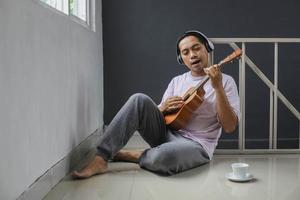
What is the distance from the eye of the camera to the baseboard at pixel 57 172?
5.06 ft

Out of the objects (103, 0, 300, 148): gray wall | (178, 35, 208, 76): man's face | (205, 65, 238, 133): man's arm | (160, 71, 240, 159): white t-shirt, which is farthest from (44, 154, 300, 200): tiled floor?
(103, 0, 300, 148): gray wall

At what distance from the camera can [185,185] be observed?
185 cm

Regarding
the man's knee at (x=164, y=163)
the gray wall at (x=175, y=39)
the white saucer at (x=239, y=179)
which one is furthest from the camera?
the gray wall at (x=175, y=39)

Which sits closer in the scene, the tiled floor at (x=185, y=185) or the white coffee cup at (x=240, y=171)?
the tiled floor at (x=185, y=185)

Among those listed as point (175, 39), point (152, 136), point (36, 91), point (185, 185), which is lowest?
point (185, 185)

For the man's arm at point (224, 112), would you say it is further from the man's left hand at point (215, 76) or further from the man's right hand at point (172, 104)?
the man's right hand at point (172, 104)

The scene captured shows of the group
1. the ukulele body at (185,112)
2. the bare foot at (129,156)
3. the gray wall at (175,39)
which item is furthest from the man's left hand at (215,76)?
the gray wall at (175,39)

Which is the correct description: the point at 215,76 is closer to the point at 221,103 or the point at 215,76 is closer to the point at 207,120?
the point at 221,103

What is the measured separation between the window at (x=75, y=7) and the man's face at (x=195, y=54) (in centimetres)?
69

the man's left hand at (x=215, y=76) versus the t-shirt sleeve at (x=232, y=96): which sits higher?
the man's left hand at (x=215, y=76)

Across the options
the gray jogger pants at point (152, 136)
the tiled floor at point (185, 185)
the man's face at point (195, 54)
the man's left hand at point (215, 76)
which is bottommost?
the tiled floor at point (185, 185)

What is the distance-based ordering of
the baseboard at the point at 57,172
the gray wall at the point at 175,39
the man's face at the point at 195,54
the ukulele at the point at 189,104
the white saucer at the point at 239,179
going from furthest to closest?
the gray wall at the point at 175,39 → the man's face at the point at 195,54 → the ukulele at the point at 189,104 → the white saucer at the point at 239,179 → the baseboard at the point at 57,172

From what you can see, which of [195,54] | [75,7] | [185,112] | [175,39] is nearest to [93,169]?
[185,112]

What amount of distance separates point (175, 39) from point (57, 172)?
6.17ft
